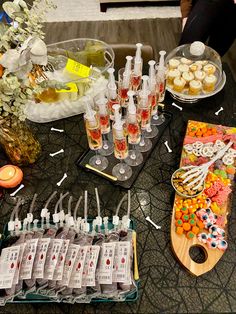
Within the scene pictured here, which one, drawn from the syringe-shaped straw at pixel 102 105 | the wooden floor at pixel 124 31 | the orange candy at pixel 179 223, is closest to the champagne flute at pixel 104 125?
the syringe-shaped straw at pixel 102 105

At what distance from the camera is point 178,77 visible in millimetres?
1589

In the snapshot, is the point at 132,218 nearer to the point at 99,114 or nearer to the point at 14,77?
the point at 99,114

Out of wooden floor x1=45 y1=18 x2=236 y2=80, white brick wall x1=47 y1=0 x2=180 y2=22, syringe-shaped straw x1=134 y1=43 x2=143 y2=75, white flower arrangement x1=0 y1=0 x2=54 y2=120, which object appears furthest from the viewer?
white brick wall x1=47 y1=0 x2=180 y2=22

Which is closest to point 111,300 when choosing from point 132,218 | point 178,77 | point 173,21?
point 132,218

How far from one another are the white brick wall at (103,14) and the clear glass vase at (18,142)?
267 cm

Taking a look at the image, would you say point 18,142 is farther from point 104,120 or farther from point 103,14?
point 103,14

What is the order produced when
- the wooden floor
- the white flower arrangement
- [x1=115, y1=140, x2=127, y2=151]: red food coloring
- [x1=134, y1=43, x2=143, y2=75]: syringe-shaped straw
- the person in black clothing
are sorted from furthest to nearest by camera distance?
1. the wooden floor
2. the person in black clothing
3. [x1=134, y1=43, x2=143, y2=75]: syringe-shaped straw
4. [x1=115, y1=140, x2=127, y2=151]: red food coloring
5. the white flower arrangement

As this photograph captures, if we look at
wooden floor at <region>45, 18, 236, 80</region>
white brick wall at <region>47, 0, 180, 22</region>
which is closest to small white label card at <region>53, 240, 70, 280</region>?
wooden floor at <region>45, 18, 236, 80</region>

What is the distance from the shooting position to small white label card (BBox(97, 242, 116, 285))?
97 centimetres

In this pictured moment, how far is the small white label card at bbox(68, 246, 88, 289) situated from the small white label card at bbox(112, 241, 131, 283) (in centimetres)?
11

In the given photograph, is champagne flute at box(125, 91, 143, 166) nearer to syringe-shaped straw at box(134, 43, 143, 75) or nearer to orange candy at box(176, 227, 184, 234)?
syringe-shaped straw at box(134, 43, 143, 75)

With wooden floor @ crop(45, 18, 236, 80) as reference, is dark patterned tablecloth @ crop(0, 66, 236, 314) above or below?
above

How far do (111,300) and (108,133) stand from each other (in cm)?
74

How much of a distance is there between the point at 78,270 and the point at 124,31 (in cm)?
298
